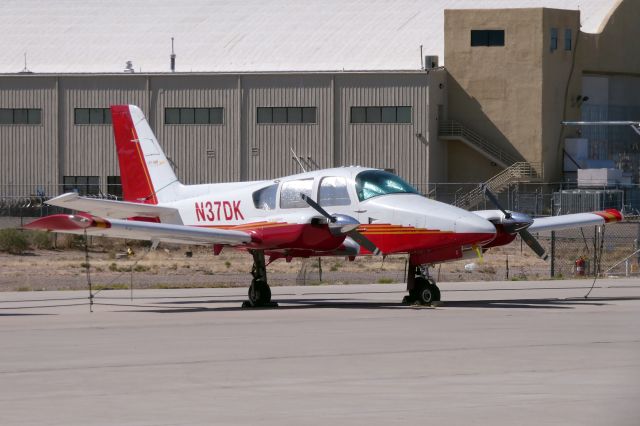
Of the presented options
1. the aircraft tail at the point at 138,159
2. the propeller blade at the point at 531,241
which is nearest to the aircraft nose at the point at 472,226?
the propeller blade at the point at 531,241

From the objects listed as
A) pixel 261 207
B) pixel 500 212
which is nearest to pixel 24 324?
pixel 261 207

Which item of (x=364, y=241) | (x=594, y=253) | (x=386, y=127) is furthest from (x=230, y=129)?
(x=364, y=241)

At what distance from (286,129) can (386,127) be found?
5.84 metres

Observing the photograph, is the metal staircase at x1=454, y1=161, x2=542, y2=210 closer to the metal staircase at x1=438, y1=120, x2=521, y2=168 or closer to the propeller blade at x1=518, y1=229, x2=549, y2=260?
the metal staircase at x1=438, y1=120, x2=521, y2=168

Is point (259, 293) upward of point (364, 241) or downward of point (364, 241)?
downward

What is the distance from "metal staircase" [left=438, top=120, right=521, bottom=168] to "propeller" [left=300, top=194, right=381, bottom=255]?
154 ft

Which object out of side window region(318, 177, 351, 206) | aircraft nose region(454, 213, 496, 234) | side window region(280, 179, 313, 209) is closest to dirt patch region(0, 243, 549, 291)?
side window region(280, 179, 313, 209)

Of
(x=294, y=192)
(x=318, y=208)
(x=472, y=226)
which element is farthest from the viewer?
(x=294, y=192)

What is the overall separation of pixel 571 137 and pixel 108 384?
6372 centimetres

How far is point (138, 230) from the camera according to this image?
23.7 meters

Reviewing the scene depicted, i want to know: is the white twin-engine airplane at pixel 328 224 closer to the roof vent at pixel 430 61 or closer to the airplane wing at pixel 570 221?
the airplane wing at pixel 570 221

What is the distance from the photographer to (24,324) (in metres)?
21.0

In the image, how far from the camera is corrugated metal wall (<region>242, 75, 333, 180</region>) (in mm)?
69125

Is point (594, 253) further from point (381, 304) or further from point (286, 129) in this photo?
point (286, 129)
